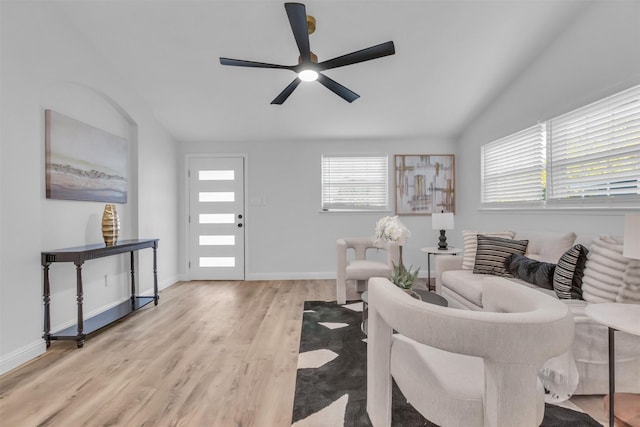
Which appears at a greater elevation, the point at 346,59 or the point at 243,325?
the point at 346,59

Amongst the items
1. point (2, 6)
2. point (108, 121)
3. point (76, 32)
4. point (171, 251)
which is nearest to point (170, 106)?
point (108, 121)

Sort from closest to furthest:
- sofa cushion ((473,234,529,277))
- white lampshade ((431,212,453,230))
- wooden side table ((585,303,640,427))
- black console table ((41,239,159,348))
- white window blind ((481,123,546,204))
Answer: wooden side table ((585,303,640,427))
black console table ((41,239,159,348))
sofa cushion ((473,234,529,277))
white window blind ((481,123,546,204))
white lampshade ((431,212,453,230))

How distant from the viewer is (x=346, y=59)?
2.24 m

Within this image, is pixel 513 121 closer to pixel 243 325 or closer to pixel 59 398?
pixel 243 325

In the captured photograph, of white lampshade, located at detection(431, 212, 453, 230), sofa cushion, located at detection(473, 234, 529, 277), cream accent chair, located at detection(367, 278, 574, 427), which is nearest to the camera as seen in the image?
cream accent chair, located at detection(367, 278, 574, 427)

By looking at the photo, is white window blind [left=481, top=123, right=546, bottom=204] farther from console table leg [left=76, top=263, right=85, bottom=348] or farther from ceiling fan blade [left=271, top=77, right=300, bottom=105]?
console table leg [left=76, top=263, right=85, bottom=348]

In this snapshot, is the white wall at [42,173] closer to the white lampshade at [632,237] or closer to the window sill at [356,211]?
the window sill at [356,211]

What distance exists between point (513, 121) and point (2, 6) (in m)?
4.75

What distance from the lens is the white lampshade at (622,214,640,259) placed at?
4.63 ft

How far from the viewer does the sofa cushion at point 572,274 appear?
205 centimetres

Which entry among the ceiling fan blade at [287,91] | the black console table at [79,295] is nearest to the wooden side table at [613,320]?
the ceiling fan blade at [287,91]

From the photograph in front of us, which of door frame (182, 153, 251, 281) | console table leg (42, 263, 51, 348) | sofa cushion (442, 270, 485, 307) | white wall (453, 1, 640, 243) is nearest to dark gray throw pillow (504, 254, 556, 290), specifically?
sofa cushion (442, 270, 485, 307)

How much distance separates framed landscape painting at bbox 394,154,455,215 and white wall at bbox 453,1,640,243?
0.89 m

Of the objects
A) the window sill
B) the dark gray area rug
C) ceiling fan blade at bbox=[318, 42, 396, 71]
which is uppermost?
ceiling fan blade at bbox=[318, 42, 396, 71]
